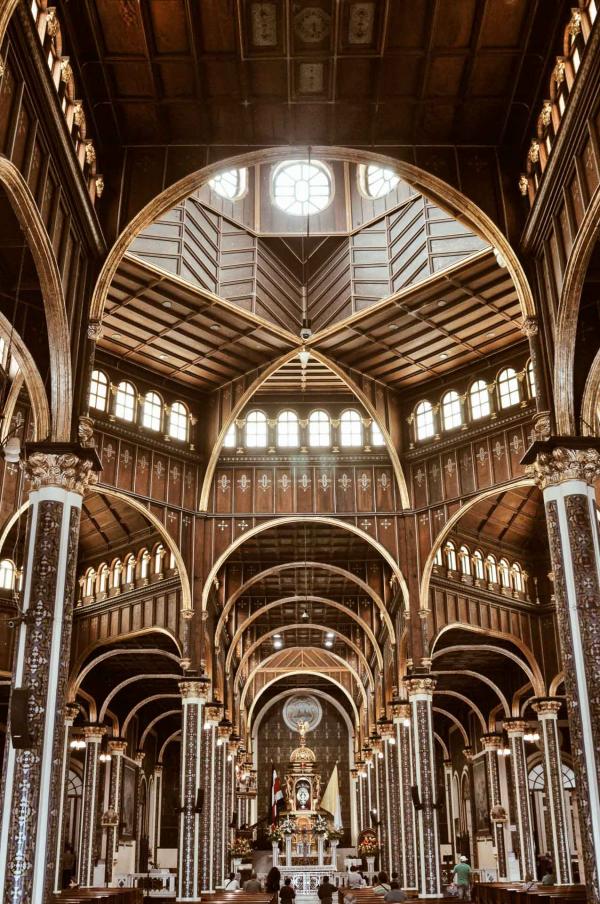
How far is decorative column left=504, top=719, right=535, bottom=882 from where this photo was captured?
36.5m

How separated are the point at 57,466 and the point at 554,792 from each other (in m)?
25.1

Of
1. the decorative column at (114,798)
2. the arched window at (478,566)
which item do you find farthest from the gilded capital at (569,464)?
the decorative column at (114,798)

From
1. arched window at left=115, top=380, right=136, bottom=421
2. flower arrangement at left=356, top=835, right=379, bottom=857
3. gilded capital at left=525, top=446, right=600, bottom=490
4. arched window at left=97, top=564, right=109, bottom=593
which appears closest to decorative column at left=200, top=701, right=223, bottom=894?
arched window at left=97, top=564, right=109, bottom=593

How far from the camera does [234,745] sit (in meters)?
48.4

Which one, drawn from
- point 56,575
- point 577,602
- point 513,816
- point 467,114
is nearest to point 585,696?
point 577,602

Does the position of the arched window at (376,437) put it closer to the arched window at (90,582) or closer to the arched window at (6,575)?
the arched window at (90,582)

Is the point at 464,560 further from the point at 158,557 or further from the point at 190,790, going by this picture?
the point at 190,790

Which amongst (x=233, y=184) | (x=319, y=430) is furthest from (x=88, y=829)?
(x=233, y=184)

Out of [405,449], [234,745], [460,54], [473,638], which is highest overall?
[460,54]

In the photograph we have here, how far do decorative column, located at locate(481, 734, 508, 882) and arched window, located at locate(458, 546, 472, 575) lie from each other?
14138 mm

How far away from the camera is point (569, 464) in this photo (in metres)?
17.3

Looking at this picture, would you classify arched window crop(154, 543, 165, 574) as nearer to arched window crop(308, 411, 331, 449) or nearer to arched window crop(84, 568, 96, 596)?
arched window crop(84, 568, 96, 596)

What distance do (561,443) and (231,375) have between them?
17.5 metres

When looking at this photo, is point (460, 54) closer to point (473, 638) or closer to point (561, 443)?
point (561, 443)
